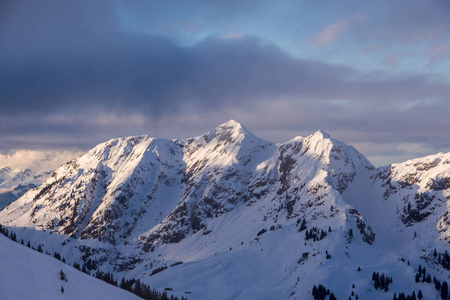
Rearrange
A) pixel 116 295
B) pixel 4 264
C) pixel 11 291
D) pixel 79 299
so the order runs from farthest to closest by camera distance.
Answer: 1. pixel 116 295
2. pixel 79 299
3. pixel 4 264
4. pixel 11 291

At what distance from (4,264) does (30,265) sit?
3.11 meters

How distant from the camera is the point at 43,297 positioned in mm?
41500

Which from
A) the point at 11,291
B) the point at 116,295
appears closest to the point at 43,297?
the point at 11,291

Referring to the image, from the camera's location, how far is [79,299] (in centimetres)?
4575

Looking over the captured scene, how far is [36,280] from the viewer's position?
1706 inches

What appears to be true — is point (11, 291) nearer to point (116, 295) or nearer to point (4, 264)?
point (4, 264)

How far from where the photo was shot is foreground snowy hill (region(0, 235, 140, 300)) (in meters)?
40.5

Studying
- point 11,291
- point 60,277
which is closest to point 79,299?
point 60,277

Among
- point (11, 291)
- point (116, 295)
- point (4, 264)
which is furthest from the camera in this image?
point (116, 295)

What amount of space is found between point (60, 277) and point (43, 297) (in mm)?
5684

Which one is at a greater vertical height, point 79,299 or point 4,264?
point 4,264

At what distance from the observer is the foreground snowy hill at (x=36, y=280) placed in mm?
40547

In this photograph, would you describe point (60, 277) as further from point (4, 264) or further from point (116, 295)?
point (116, 295)

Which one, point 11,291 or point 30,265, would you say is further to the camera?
point 30,265
